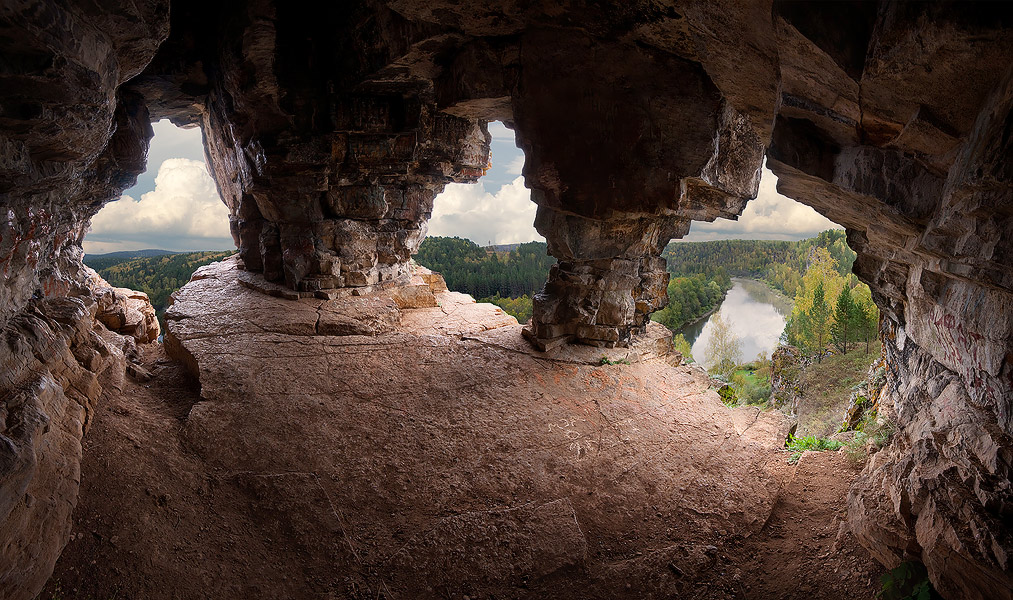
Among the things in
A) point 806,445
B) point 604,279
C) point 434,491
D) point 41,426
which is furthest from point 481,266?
point 41,426

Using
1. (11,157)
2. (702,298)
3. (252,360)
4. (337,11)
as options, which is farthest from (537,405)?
(702,298)

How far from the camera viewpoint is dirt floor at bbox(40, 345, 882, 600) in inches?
168

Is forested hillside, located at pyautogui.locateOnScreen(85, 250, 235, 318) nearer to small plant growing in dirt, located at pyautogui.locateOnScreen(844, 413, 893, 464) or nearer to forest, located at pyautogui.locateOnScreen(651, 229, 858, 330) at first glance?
small plant growing in dirt, located at pyautogui.locateOnScreen(844, 413, 893, 464)

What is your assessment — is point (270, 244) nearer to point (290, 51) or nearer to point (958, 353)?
point (290, 51)

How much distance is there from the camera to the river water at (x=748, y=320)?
35406mm

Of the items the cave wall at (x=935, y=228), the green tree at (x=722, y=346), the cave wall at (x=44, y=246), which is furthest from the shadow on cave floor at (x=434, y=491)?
the green tree at (x=722, y=346)

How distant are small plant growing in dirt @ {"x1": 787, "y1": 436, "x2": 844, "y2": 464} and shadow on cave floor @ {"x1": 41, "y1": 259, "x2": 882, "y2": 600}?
21 centimetres

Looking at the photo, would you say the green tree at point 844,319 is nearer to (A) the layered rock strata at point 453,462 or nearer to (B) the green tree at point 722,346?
(B) the green tree at point 722,346

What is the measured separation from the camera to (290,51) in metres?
9.99

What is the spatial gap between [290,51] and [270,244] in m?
4.70

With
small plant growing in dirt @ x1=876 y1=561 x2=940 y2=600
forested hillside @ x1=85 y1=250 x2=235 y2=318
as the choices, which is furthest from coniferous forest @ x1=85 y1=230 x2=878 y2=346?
small plant growing in dirt @ x1=876 y1=561 x2=940 y2=600

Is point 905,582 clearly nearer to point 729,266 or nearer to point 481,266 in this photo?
point 481,266

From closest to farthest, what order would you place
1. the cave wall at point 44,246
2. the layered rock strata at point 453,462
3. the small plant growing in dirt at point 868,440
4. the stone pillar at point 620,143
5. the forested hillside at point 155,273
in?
the cave wall at point 44,246
the layered rock strata at point 453,462
the small plant growing in dirt at point 868,440
the stone pillar at point 620,143
the forested hillside at point 155,273

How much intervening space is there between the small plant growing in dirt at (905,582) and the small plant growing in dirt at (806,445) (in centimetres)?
273
